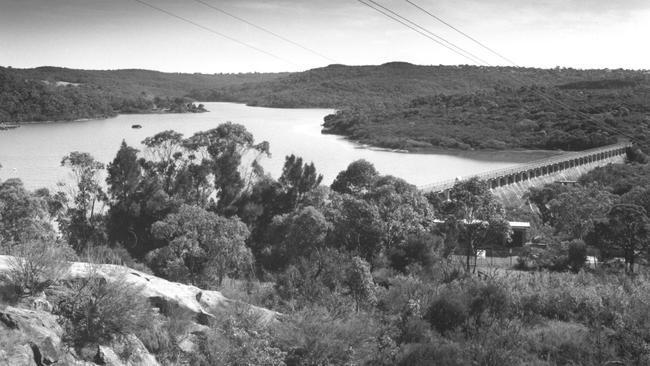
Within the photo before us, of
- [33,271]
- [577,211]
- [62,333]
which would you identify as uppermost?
[33,271]

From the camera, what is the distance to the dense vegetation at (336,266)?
7875 millimetres

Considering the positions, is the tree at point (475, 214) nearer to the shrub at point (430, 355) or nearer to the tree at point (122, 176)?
the shrub at point (430, 355)

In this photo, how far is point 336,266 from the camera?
12.9m

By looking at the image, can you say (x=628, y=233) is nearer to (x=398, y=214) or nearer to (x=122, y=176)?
(x=398, y=214)

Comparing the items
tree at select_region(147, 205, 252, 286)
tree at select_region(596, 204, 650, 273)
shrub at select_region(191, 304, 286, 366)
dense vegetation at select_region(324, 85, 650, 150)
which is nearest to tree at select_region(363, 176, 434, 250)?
tree at select_region(147, 205, 252, 286)

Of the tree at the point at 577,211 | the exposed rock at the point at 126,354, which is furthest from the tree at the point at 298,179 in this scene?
the exposed rock at the point at 126,354

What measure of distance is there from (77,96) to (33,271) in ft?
311

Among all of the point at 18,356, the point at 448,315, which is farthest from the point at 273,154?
Answer: the point at 18,356

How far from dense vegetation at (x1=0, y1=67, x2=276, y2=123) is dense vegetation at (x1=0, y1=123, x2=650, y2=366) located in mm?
57894

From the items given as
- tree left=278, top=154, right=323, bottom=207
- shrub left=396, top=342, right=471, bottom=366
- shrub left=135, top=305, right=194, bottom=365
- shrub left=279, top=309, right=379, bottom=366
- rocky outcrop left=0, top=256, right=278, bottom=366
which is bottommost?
tree left=278, top=154, right=323, bottom=207

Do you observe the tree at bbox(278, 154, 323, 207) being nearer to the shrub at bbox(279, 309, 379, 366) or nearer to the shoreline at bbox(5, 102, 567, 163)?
the shrub at bbox(279, 309, 379, 366)

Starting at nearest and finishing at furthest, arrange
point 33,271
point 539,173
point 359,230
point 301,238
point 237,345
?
point 33,271, point 237,345, point 359,230, point 301,238, point 539,173

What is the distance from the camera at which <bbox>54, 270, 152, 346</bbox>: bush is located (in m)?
6.36

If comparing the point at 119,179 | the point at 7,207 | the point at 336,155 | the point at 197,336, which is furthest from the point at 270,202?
the point at 336,155
